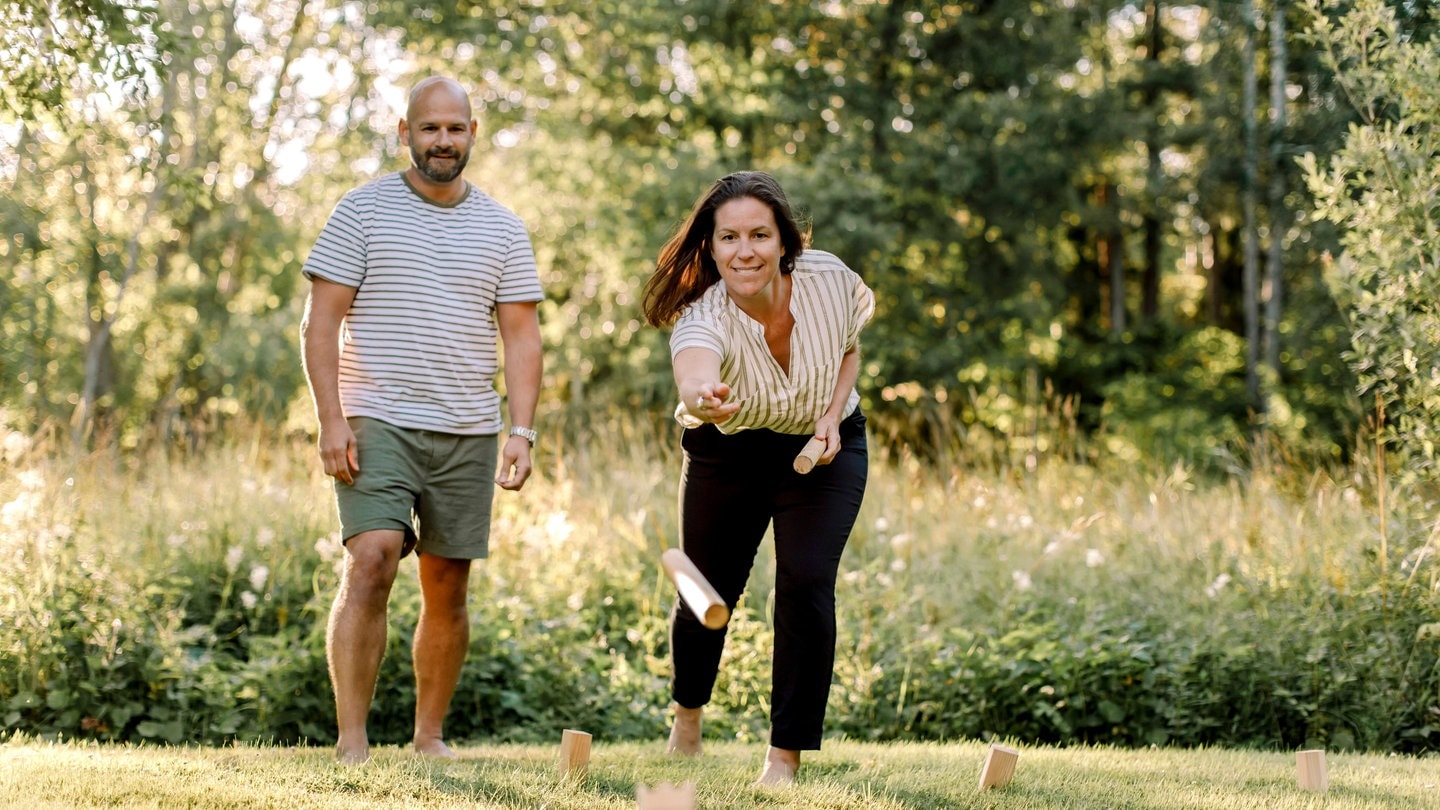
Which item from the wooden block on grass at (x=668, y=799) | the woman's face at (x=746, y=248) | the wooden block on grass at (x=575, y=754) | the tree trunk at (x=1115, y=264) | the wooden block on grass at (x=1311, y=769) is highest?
the tree trunk at (x=1115, y=264)

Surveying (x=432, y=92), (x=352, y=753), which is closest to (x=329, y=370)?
(x=432, y=92)

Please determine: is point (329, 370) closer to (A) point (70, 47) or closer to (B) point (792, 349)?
(B) point (792, 349)

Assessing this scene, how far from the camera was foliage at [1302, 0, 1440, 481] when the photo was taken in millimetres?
4918

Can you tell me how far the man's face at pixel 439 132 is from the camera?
4184mm

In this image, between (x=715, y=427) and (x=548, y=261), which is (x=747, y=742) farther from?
(x=548, y=261)

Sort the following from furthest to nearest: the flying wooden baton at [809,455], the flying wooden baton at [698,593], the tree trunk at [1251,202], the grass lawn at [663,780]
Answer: the tree trunk at [1251,202], the flying wooden baton at [809,455], the grass lawn at [663,780], the flying wooden baton at [698,593]

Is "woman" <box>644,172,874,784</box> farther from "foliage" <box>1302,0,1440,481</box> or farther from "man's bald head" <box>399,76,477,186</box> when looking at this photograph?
"foliage" <box>1302,0,1440,481</box>

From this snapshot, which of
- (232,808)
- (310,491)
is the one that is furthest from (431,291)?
(310,491)

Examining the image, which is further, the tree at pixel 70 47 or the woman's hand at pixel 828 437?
the tree at pixel 70 47

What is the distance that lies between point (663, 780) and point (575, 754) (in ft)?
0.93

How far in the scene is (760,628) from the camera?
5.82 meters

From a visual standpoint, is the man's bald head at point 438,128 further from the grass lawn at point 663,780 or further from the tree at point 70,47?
the grass lawn at point 663,780

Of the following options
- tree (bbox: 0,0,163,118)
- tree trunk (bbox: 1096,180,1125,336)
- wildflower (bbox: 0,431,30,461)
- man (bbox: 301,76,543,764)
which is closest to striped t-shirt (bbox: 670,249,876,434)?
man (bbox: 301,76,543,764)

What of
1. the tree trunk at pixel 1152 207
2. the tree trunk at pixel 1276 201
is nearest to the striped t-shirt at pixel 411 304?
the tree trunk at pixel 1276 201
